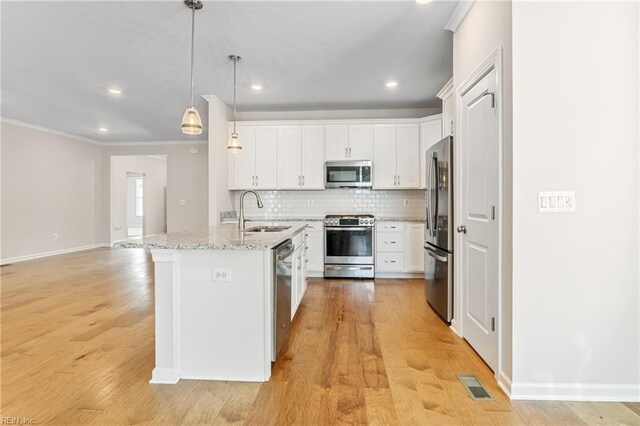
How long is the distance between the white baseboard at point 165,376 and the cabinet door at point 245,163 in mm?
3485

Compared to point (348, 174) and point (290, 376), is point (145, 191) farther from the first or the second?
point (290, 376)

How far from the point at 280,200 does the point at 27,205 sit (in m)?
5.07

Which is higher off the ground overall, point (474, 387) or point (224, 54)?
point (224, 54)

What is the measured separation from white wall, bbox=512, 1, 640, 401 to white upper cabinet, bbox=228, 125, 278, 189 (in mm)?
3852

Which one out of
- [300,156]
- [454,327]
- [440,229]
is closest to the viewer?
[454,327]

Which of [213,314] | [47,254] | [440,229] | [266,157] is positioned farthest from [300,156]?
[47,254]

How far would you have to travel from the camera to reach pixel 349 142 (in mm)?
5195

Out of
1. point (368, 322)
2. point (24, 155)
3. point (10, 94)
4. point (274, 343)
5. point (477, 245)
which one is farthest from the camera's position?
point (24, 155)

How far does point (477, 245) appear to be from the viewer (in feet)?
7.95

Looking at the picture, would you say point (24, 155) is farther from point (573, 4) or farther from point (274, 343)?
point (573, 4)

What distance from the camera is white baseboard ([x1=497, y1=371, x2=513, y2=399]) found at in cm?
193

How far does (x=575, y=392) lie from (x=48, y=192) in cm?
874

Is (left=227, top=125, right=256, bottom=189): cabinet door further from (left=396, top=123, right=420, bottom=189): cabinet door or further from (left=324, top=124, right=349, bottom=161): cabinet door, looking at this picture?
(left=396, top=123, right=420, bottom=189): cabinet door

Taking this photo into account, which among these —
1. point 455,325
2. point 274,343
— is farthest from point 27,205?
point 455,325
